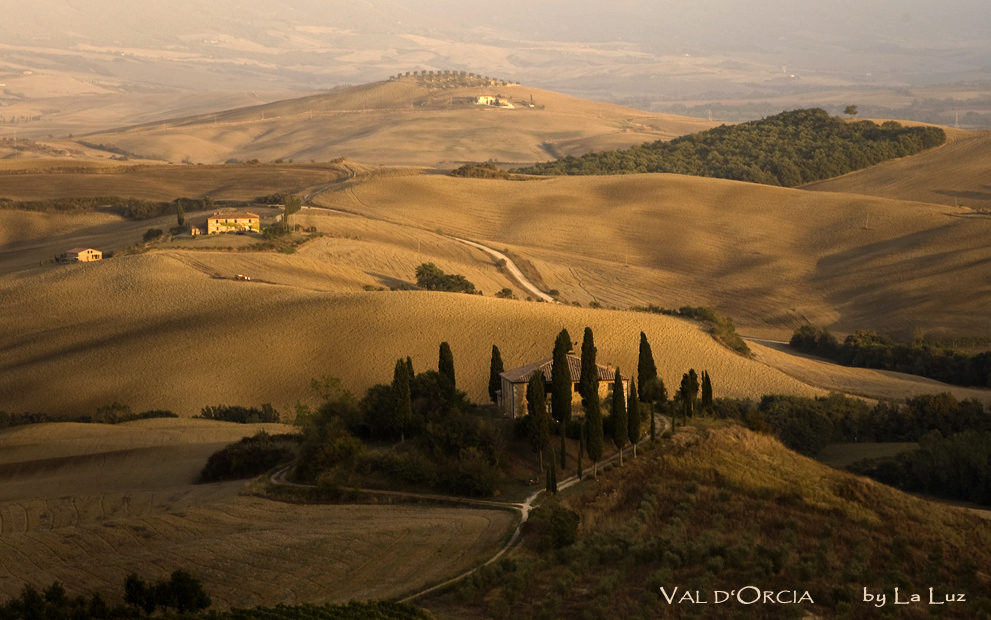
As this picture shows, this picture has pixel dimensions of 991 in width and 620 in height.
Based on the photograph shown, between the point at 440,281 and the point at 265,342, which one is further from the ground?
the point at 440,281

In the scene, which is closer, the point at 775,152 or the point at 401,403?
the point at 401,403

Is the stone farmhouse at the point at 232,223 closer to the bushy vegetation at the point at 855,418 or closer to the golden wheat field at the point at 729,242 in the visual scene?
the golden wheat field at the point at 729,242

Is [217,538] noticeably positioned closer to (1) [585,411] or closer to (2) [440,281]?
(1) [585,411]

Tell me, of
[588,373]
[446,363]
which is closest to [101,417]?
[446,363]

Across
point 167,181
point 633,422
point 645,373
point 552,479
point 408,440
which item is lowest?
point 408,440

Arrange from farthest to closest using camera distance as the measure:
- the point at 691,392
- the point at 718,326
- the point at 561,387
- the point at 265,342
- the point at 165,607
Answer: the point at 718,326 < the point at 265,342 < the point at 691,392 < the point at 561,387 < the point at 165,607

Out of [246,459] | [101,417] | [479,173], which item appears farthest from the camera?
[479,173]
